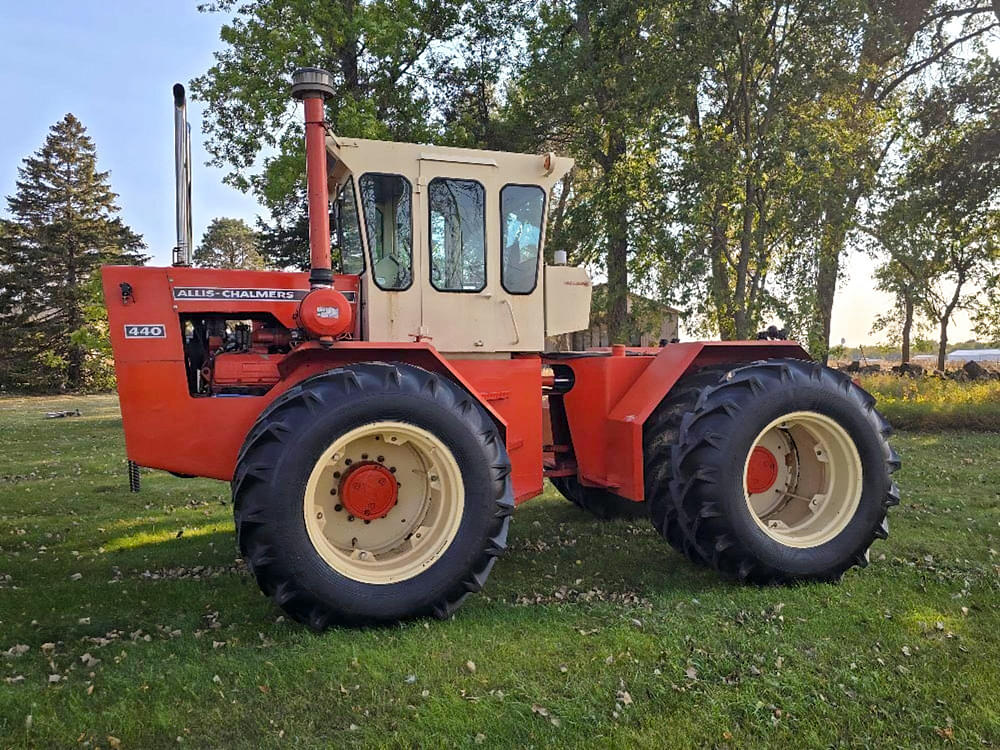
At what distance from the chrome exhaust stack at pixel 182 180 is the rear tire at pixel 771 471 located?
3538 millimetres

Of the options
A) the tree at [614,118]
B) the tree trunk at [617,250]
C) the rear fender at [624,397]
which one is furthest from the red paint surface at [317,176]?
the tree trunk at [617,250]

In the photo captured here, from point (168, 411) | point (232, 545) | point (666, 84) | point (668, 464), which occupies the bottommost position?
point (232, 545)

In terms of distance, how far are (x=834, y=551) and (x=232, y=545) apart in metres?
4.80

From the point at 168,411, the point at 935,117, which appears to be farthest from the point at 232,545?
the point at 935,117

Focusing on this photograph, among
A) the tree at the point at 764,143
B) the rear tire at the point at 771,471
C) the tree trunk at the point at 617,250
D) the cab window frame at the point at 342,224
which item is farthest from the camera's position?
the tree trunk at the point at 617,250

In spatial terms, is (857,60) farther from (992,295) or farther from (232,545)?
(232,545)

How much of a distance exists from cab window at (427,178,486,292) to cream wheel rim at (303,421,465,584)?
128 centimetres

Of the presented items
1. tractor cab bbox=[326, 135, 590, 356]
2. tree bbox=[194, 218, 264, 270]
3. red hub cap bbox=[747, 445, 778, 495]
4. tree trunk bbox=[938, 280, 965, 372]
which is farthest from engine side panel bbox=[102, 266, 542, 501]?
tree bbox=[194, 218, 264, 270]

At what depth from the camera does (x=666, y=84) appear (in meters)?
14.3

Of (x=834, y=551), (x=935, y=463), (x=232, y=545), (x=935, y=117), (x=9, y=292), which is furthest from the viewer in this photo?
(x=9, y=292)

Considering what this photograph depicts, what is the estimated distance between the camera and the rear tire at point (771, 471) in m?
4.67

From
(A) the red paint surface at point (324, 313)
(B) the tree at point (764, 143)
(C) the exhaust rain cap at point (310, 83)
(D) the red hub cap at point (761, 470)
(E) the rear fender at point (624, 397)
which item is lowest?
(D) the red hub cap at point (761, 470)

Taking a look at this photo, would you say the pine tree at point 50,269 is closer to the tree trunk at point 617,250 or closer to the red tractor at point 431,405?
the tree trunk at point 617,250

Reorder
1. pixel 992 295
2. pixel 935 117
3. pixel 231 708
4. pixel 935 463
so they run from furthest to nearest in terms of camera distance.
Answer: pixel 992 295 < pixel 935 117 < pixel 935 463 < pixel 231 708
